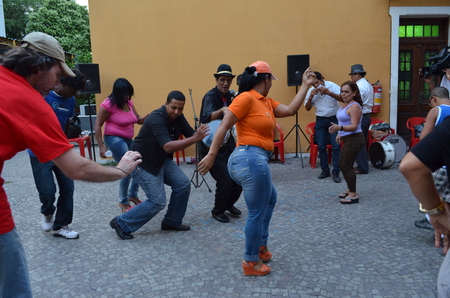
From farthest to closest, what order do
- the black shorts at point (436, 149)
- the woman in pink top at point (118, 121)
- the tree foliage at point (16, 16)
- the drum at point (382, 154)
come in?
the tree foliage at point (16, 16), the drum at point (382, 154), the woman in pink top at point (118, 121), the black shorts at point (436, 149)

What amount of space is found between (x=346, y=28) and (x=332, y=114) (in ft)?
9.67

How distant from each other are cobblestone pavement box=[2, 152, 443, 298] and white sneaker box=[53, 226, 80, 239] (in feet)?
0.23

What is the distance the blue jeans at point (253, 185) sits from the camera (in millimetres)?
3188

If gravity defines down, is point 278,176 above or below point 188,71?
below

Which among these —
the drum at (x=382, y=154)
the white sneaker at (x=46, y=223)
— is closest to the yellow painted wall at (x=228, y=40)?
the drum at (x=382, y=154)

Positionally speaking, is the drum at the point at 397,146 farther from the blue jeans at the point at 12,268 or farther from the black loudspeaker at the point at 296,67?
the blue jeans at the point at 12,268

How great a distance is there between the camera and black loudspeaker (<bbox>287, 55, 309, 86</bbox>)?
8578 millimetres

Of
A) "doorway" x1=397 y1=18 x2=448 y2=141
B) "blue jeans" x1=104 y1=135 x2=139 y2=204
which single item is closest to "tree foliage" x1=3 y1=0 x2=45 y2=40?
"doorway" x1=397 y1=18 x2=448 y2=141

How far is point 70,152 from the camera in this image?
188 cm

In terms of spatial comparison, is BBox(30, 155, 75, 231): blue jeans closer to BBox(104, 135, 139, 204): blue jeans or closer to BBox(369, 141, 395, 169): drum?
BBox(104, 135, 139, 204): blue jeans

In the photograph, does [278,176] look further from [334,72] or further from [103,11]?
[103,11]

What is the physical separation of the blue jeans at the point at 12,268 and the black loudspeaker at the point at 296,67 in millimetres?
7464

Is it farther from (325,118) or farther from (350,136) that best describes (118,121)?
(325,118)

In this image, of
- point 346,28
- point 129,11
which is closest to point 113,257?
point 129,11
